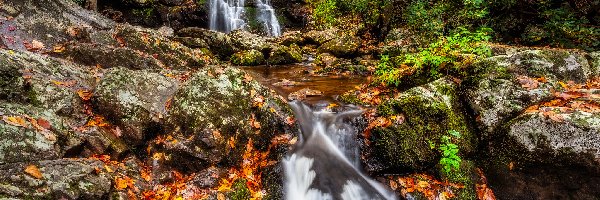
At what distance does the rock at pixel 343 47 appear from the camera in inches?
511

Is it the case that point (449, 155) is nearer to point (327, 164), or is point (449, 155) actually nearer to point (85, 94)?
point (327, 164)

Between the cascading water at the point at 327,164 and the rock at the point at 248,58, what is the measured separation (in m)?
6.74

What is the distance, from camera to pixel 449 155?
4.89 metres

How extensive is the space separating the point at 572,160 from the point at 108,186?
5625mm

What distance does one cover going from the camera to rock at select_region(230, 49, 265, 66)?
40.3ft

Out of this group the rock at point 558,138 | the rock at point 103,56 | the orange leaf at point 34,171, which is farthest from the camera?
the rock at point 103,56

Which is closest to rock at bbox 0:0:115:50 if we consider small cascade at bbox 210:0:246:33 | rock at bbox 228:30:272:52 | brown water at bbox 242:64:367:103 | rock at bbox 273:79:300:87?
brown water at bbox 242:64:367:103

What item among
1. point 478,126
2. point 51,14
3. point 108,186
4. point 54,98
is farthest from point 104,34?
point 478,126

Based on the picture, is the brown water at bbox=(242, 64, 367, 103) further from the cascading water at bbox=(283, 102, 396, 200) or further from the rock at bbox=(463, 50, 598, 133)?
the rock at bbox=(463, 50, 598, 133)

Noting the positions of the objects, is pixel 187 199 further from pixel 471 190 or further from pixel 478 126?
pixel 478 126

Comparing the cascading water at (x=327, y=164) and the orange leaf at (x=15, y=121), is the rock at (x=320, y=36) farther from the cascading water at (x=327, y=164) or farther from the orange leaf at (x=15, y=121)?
the orange leaf at (x=15, y=121)

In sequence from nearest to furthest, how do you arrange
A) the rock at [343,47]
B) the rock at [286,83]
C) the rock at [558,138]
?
1. the rock at [558,138]
2. the rock at [286,83]
3. the rock at [343,47]

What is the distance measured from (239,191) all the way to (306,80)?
518 centimetres

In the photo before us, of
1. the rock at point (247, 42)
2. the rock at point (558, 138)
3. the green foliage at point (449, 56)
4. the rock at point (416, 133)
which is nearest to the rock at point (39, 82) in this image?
the rock at point (416, 133)
